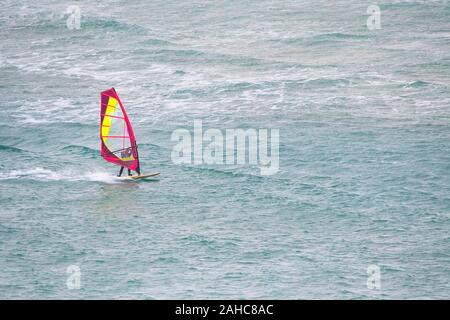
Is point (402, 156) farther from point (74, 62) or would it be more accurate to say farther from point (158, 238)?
point (74, 62)

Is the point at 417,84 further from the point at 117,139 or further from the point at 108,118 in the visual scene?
the point at 108,118

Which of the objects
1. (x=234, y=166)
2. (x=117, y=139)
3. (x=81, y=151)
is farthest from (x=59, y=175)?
(x=234, y=166)

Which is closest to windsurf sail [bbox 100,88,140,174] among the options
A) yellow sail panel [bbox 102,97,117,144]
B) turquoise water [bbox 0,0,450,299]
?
yellow sail panel [bbox 102,97,117,144]

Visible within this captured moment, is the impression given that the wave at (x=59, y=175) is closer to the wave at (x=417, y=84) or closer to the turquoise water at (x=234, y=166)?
the turquoise water at (x=234, y=166)

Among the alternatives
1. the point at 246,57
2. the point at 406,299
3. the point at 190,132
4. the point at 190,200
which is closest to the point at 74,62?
the point at 246,57

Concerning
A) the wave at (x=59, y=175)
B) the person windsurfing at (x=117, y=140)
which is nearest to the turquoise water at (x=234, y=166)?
the wave at (x=59, y=175)

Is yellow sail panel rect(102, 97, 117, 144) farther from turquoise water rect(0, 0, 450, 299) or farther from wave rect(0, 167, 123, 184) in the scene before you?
turquoise water rect(0, 0, 450, 299)

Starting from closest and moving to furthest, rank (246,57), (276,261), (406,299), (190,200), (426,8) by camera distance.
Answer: (406,299), (276,261), (190,200), (246,57), (426,8)
